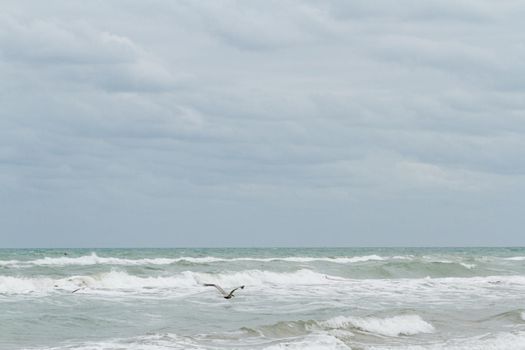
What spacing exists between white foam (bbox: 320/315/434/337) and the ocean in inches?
0.9

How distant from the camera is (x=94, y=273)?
3334 centimetres

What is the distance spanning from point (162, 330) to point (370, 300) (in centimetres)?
951

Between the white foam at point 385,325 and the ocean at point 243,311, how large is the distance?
0.02 m

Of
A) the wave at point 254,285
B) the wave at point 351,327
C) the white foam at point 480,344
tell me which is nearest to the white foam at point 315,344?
the white foam at point 480,344

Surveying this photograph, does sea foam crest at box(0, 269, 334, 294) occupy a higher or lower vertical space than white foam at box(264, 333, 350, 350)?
higher

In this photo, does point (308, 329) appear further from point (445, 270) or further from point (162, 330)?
point (445, 270)

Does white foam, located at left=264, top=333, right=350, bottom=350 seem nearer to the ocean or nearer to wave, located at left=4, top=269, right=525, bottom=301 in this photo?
the ocean

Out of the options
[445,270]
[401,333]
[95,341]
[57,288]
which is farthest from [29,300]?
[445,270]

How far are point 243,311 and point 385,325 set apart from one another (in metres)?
4.67

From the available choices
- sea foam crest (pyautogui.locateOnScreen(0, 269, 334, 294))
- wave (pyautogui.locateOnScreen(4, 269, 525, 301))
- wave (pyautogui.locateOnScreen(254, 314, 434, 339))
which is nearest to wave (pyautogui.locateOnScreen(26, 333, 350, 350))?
wave (pyautogui.locateOnScreen(254, 314, 434, 339))

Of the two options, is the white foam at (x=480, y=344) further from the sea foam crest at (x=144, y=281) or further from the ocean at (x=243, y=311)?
the sea foam crest at (x=144, y=281)

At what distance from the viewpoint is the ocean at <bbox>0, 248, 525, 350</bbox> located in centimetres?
1688

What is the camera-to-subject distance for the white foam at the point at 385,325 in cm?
1858

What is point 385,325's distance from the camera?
62.0ft
